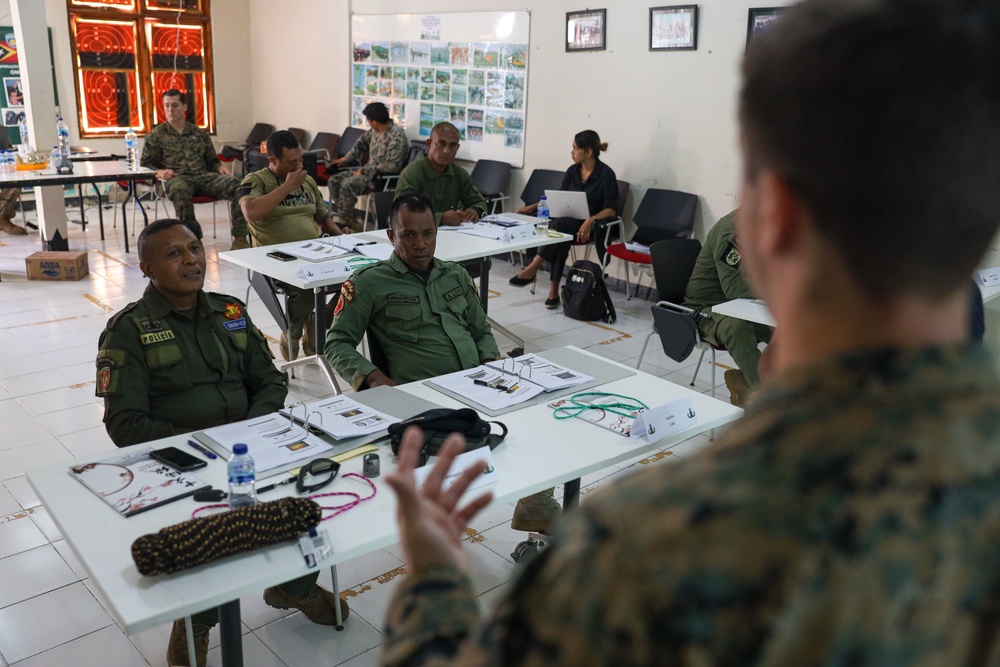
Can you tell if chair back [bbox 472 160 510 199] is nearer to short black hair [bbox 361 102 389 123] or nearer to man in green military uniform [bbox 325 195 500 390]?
short black hair [bbox 361 102 389 123]

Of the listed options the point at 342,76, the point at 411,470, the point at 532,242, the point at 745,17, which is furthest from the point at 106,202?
the point at 411,470

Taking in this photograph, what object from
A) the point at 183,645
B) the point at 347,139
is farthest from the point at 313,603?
the point at 347,139

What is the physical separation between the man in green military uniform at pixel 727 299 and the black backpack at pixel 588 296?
166cm

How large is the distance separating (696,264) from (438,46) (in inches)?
189

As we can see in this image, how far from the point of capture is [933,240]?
1.85 feet

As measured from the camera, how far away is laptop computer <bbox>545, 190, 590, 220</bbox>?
641 cm

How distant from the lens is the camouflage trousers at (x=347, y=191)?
8.28 metres

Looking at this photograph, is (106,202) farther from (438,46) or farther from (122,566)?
(122,566)

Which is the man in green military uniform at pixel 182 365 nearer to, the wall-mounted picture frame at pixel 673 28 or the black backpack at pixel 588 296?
the black backpack at pixel 588 296

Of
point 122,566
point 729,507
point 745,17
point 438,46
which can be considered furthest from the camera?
point 438,46

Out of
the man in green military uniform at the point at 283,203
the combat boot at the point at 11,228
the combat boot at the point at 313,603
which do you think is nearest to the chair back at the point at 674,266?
the man in green military uniform at the point at 283,203

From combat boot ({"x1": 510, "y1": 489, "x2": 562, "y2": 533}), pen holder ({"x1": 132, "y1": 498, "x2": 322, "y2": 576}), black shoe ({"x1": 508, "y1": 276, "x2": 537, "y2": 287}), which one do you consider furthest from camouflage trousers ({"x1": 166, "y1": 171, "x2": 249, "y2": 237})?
pen holder ({"x1": 132, "y1": 498, "x2": 322, "y2": 576})

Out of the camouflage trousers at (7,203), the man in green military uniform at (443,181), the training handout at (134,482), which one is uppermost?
the man in green military uniform at (443,181)

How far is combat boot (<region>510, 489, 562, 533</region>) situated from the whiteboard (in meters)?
5.07
